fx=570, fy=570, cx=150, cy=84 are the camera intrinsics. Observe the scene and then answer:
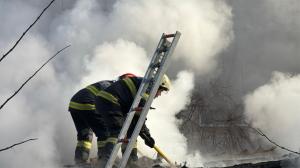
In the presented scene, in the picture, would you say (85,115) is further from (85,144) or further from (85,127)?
(85,144)

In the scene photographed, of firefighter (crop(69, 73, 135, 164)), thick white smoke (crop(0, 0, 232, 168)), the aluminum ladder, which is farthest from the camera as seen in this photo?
thick white smoke (crop(0, 0, 232, 168))

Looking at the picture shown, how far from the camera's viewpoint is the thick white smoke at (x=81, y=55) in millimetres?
9859

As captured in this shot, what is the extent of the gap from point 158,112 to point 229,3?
17.5 ft

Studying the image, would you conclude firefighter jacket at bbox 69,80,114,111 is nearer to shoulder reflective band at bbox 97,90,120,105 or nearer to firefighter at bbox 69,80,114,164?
firefighter at bbox 69,80,114,164

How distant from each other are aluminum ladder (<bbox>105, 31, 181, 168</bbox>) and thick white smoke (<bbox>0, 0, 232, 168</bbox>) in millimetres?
4533

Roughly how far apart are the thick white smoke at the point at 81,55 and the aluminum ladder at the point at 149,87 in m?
4.53

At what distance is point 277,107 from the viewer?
13.4 meters

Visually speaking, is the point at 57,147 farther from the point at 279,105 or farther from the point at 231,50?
the point at 231,50

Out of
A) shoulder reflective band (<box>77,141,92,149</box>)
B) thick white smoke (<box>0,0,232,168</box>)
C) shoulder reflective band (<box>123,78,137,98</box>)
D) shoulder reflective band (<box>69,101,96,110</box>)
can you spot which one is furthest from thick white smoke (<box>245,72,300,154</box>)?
shoulder reflective band (<box>123,78,137,98</box>)

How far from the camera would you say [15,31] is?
13.5 m

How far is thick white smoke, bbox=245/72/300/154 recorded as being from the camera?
12723 mm

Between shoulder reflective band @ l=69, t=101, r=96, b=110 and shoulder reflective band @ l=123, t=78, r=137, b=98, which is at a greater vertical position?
shoulder reflective band @ l=123, t=78, r=137, b=98

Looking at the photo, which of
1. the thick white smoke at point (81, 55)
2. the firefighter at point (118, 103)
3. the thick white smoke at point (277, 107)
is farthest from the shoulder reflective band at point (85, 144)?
the thick white smoke at point (277, 107)

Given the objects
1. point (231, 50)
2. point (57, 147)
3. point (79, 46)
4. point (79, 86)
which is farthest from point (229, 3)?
point (57, 147)
